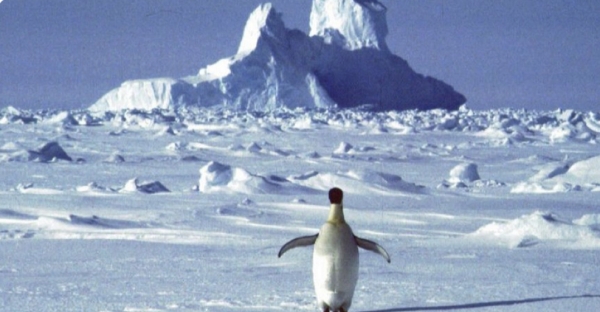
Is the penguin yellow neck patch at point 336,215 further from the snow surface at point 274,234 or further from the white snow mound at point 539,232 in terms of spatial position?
the white snow mound at point 539,232

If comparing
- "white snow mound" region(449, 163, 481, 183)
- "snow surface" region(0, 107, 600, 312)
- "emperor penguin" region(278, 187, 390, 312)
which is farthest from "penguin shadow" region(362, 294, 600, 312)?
"white snow mound" region(449, 163, 481, 183)

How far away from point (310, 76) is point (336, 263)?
1319 inches

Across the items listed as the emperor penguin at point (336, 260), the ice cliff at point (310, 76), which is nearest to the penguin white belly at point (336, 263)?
the emperor penguin at point (336, 260)

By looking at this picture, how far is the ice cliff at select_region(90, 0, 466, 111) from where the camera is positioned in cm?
3434

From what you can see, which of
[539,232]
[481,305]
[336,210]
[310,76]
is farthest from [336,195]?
[310,76]

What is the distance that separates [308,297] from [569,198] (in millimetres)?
5463

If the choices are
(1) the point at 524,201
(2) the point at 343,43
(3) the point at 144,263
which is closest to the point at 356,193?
(1) the point at 524,201

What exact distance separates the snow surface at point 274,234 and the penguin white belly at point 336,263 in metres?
0.60

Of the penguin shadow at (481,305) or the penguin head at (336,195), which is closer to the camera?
the penguin head at (336,195)

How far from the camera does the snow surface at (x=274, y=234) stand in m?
3.48

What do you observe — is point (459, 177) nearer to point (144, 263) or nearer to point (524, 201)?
point (524, 201)

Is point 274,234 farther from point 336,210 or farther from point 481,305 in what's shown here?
point 336,210

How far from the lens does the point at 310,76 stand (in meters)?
35.9

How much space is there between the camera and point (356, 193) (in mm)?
8539
